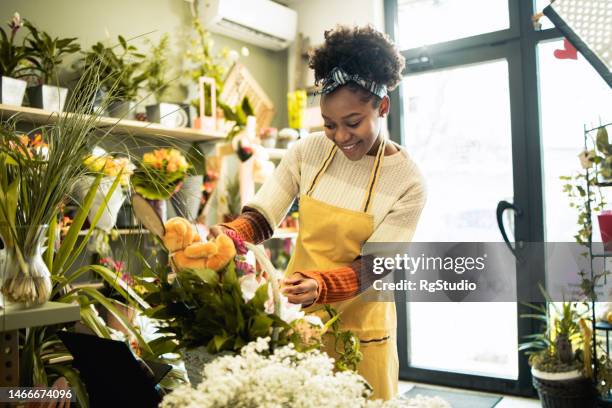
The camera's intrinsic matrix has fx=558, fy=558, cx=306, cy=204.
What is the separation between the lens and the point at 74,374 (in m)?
1.15

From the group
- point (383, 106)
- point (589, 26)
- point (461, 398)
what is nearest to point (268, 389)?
point (383, 106)

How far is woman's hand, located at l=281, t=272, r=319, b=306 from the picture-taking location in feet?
3.84

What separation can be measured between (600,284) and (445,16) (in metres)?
1.98

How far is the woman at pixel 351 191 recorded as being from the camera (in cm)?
142

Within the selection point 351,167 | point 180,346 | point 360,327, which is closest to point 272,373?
point 180,346

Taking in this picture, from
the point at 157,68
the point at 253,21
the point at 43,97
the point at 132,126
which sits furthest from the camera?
the point at 253,21

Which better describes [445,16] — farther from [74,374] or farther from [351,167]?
[74,374]

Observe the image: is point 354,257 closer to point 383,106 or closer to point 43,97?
point 383,106

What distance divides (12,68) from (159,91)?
858 millimetres

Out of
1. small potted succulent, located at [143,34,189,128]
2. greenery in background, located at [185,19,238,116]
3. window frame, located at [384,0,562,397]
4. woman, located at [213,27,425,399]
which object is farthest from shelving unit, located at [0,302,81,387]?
window frame, located at [384,0,562,397]

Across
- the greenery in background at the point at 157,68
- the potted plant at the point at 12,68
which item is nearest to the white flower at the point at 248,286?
the potted plant at the point at 12,68

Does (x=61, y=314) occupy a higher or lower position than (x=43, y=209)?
lower

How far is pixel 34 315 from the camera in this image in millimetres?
958

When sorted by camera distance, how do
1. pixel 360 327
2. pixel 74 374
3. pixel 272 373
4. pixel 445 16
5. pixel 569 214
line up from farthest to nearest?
pixel 445 16, pixel 569 214, pixel 360 327, pixel 74 374, pixel 272 373
